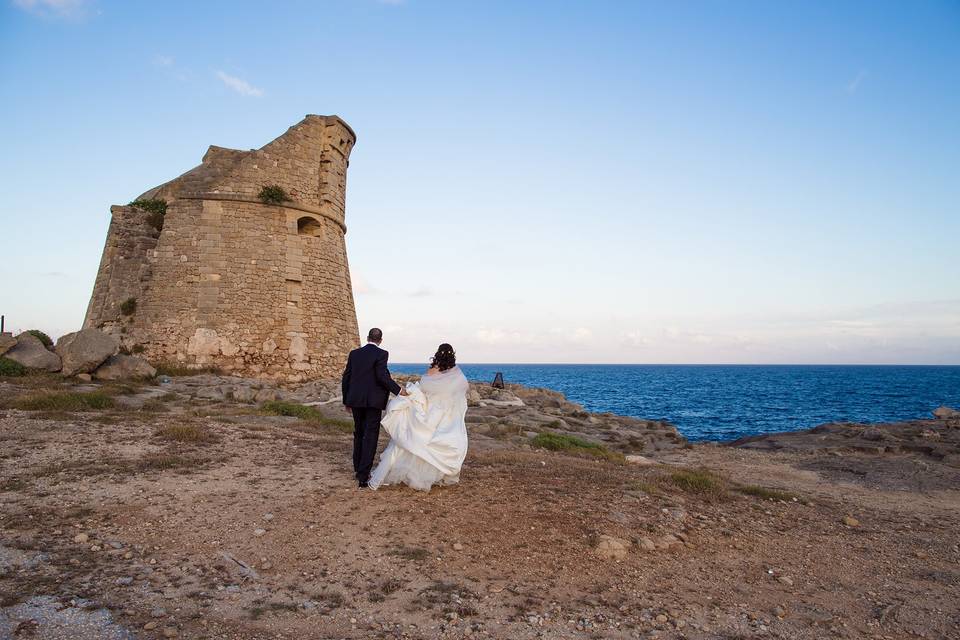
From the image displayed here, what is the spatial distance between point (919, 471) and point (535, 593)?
35.7 ft

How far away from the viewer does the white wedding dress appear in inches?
259

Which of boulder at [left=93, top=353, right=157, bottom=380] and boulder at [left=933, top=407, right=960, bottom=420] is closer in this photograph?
boulder at [left=93, top=353, right=157, bottom=380]

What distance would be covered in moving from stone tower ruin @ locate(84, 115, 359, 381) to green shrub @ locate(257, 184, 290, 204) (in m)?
0.11

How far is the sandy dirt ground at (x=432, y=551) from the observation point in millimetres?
3818

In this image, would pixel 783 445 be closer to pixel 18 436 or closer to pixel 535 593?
pixel 535 593

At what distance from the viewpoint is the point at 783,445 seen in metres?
16.9

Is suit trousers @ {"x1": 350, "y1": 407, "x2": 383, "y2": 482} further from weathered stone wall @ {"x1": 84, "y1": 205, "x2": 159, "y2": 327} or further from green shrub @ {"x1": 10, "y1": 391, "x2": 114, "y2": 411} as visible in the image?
weathered stone wall @ {"x1": 84, "y1": 205, "x2": 159, "y2": 327}

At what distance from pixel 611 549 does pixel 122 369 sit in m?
13.3

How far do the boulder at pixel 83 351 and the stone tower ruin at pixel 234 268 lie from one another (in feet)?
8.29

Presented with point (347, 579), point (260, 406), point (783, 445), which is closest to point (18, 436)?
point (260, 406)

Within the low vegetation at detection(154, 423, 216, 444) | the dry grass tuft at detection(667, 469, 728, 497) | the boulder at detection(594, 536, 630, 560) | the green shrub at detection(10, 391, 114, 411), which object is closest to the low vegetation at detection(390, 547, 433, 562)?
the boulder at detection(594, 536, 630, 560)

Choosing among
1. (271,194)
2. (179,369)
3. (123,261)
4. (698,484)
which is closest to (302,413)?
(179,369)

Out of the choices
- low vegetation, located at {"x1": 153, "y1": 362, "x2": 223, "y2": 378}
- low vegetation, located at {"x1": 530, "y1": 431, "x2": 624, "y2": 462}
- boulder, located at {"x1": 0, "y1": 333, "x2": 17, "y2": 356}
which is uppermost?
boulder, located at {"x1": 0, "y1": 333, "x2": 17, "y2": 356}

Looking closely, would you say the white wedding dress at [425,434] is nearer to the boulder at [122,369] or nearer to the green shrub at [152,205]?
the boulder at [122,369]
